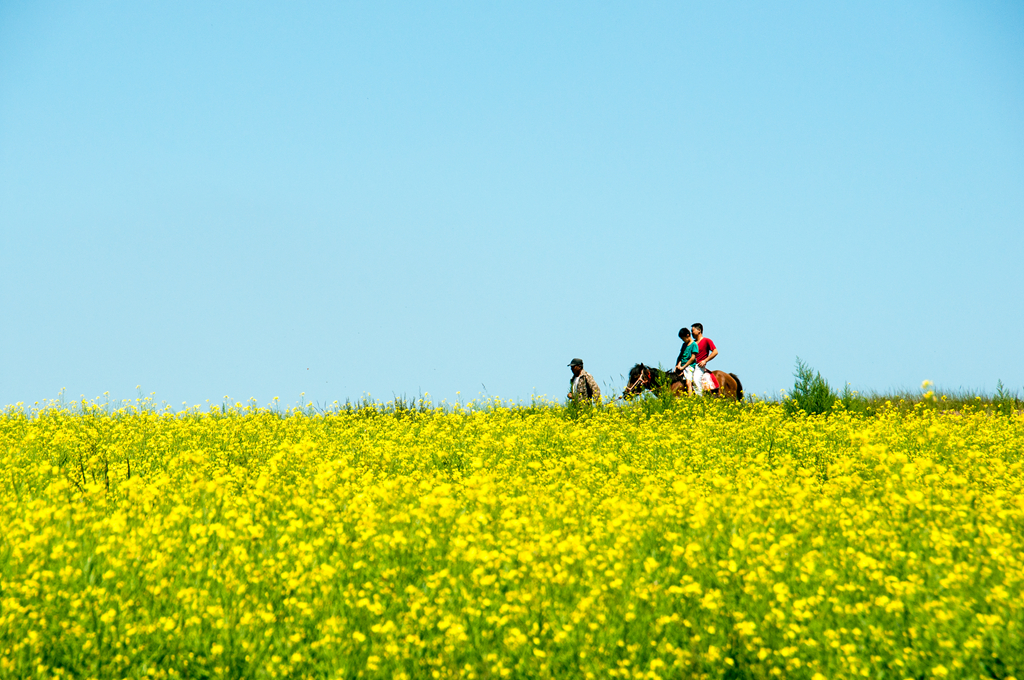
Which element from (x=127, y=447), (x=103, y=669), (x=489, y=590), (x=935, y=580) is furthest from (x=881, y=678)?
(x=127, y=447)

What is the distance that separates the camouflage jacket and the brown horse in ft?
3.01

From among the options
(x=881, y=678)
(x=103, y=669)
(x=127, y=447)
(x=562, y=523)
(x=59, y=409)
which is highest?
(x=59, y=409)

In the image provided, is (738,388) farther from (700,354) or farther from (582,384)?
(582,384)

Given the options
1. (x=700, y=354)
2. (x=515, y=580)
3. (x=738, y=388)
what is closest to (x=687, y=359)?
(x=700, y=354)

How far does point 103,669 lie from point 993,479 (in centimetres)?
879

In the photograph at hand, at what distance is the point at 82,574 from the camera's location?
607cm

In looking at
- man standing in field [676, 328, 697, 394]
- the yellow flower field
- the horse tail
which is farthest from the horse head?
the yellow flower field

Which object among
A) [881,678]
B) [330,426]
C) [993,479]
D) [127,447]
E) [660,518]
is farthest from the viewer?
[330,426]

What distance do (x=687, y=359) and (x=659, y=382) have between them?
0.88 m

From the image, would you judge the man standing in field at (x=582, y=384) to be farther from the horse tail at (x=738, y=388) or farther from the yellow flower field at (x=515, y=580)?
the yellow flower field at (x=515, y=580)

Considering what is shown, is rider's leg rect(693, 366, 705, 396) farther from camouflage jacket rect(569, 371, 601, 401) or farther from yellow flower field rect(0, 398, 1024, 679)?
yellow flower field rect(0, 398, 1024, 679)

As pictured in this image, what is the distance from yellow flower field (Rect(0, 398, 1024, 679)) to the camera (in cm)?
507

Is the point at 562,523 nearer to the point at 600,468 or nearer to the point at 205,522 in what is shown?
the point at 205,522

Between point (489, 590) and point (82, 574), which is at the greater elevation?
point (82, 574)
